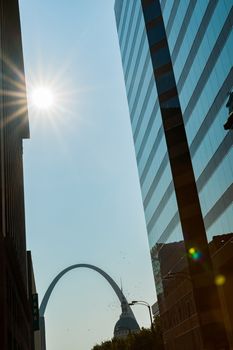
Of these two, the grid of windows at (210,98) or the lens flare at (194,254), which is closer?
the grid of windows at (210,98)

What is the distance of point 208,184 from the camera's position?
52562 millimetres

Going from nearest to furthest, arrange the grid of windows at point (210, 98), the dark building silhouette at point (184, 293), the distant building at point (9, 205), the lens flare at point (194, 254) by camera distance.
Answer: the distant building at point (9, 205)
the grid of windows at point (210, 98)
the dark building silhouette at point (184, 293)
the lens flare at point (194, 254)

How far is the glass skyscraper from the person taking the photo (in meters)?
48.5

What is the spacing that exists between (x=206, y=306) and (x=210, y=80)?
28275mm

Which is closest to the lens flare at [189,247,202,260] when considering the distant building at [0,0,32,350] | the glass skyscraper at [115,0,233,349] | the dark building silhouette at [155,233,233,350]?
the glass skyscraper at [115,0,233,349]

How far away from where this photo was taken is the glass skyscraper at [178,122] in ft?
159

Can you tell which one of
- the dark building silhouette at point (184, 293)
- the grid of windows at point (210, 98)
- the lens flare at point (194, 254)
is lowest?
the dark building silhouette at point (184, 293)

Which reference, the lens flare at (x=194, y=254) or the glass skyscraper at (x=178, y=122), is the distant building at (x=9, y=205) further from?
the lens flare at (x=194, y=254)

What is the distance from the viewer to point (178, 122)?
241ft

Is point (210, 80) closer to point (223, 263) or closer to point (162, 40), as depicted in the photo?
point (223, 263)

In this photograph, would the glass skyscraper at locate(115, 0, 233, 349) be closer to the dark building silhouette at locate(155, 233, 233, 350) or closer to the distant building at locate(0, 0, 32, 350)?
the dark building silhouette at locate(155, 233, 233, 350)

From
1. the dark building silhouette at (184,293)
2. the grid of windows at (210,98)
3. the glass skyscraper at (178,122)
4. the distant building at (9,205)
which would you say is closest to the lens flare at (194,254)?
the glass skyscraper at (178,122)

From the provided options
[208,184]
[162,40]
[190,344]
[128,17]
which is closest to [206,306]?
[190,344]

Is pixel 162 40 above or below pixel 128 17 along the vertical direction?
below
